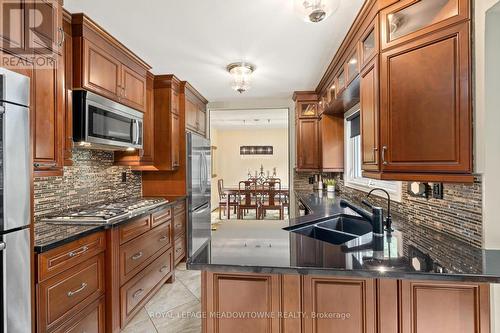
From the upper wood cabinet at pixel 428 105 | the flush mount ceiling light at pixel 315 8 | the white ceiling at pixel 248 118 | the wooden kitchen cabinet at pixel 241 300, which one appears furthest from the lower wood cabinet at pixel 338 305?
the white ceiling at pixel 248 118

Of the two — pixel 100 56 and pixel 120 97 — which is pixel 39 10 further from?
pixel 120 97

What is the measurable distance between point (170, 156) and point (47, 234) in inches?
67.2

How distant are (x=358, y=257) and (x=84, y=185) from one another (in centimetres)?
250

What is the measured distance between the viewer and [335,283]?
111 cm

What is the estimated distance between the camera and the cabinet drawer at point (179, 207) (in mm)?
3106

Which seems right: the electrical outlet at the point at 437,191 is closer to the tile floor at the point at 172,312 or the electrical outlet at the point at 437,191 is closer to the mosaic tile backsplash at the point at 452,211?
the mosaic tile backsplash at the point at 452,211

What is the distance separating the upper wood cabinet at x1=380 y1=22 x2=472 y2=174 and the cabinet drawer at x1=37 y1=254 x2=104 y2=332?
2.02 m

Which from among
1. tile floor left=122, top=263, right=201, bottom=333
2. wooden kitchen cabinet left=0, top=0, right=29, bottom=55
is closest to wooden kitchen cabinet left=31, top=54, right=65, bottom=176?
wooden kitchen cabinet left=0, top=0, right=29, bottom=55

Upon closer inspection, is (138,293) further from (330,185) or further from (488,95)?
(330,185)

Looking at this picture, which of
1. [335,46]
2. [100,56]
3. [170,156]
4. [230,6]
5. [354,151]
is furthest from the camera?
[354,151]

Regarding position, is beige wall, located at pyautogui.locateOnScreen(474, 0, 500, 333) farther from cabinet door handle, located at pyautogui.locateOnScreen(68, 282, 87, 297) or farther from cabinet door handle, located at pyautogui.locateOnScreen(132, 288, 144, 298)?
cabinet door handle, located at pyautogui.locateOnScreen(132, 288, 144, 298)

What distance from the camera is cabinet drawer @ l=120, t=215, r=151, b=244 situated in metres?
2.03

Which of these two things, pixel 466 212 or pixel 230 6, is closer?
pixel 466 212

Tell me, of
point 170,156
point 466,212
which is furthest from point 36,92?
point 466,212
